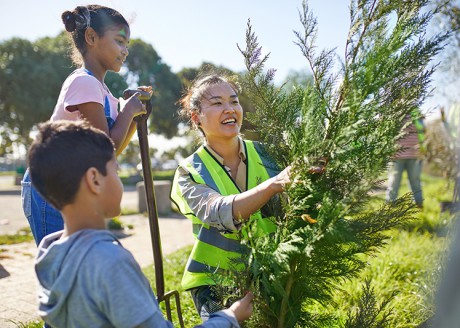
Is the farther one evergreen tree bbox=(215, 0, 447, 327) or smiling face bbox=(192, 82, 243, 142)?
smiling face bbox=(192, 82, 243, 142)

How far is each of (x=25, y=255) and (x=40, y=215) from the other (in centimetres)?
439

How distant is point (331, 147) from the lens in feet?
5.18

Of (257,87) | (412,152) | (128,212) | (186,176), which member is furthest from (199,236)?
(128,212)

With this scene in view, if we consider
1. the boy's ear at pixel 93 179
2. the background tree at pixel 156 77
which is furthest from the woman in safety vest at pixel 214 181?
the background tree at pixel 156 77

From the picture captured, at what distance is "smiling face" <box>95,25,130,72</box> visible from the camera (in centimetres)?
244

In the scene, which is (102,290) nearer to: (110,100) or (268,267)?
(268,267)

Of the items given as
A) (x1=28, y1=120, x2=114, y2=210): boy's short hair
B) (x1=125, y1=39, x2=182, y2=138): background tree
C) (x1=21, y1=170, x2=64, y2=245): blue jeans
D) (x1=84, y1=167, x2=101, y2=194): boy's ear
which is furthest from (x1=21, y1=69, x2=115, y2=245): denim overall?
(x1=125, y1=39, x2=182, y2=138): background tree

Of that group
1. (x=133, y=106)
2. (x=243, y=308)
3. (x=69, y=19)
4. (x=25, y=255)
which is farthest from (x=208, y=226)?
(x=25, y=255)

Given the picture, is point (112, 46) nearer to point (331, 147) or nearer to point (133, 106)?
point (133, 106)

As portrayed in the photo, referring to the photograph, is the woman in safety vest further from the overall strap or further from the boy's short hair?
the boy's short hair

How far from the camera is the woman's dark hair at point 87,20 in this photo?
2.42 meters

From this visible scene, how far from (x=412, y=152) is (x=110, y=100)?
275 inches

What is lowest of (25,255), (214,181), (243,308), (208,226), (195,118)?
(25,255)

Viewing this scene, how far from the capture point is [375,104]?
162cm
